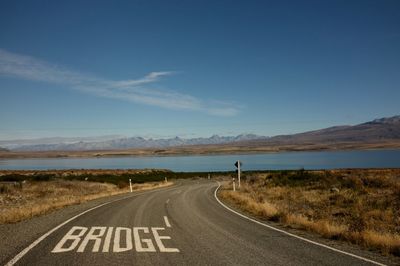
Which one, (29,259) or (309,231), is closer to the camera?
(29,259)

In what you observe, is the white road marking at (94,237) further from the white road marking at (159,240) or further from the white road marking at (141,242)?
the white road marking at (159,240)

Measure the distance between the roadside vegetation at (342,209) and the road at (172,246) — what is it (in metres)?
1.46

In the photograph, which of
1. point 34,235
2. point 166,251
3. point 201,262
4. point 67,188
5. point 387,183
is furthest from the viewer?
point 67,188

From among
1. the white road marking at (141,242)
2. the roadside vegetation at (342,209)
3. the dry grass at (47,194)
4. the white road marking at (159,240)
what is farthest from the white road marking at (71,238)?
the roadside vegetation at (342,209)

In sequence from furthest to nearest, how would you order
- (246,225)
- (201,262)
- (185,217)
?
1. (185,217)
2. (246,225)
3. (201,262)

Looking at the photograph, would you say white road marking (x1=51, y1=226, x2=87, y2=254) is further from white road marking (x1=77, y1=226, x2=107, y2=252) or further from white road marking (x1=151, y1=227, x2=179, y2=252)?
white road marking (x1=151, y1=227, x2=179, y2=252)

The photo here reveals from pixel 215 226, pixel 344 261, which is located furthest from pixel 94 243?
pixel 344 261

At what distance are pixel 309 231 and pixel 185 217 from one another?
4.98 meters

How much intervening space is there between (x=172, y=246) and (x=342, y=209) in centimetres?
1509

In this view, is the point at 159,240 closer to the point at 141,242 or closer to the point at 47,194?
the point at 141,242

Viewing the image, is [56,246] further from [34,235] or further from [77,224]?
[77,224]

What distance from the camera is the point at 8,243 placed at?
9.77 m

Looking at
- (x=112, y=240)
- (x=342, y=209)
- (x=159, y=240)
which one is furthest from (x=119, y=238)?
(x=342, y=209)

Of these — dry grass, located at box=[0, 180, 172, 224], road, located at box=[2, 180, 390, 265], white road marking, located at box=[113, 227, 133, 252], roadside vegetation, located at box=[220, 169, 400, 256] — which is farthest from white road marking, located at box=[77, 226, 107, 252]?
dry grass, located at box=[0, 180, 172, 224]
